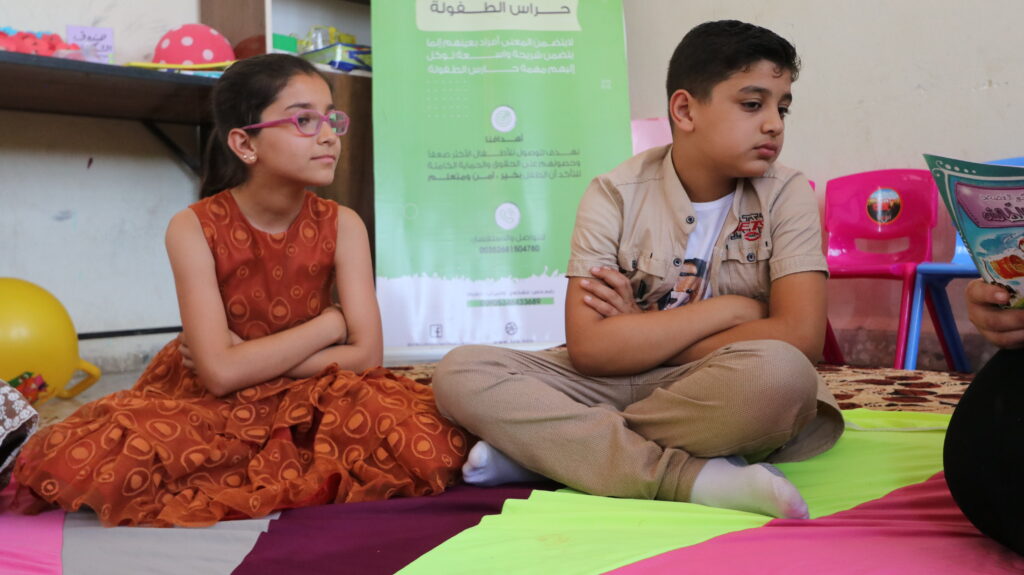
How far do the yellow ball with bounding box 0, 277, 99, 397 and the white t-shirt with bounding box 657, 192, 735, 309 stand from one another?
1634mm

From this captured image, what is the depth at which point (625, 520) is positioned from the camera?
0.97 metres

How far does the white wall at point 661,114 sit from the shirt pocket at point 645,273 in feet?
4.98

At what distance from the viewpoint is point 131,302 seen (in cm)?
303

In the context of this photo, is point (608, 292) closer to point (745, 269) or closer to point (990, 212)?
point (745, 269)

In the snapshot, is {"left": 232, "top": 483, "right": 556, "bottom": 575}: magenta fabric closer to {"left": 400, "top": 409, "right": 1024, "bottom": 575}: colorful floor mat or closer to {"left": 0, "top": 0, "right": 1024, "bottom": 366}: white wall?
{"left": 400, "top": 409, "right": 1024, "bottom": 575}: colorful floor mat

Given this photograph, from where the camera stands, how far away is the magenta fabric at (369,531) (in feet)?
2.92

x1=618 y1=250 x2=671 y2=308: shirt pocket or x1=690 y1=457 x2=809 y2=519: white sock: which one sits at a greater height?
x1=618 y1=250 x2=671 y2=308: shirt pocket

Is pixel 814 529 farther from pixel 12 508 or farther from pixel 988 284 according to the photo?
pixel 12 508

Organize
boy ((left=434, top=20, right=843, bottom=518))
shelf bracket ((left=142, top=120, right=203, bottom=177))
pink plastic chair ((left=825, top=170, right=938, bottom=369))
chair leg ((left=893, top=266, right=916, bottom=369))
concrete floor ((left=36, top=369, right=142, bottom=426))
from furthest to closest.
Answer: shelf bracket ((left=142, top=120, right=203, bottom=177)) → pink plastic chair ((left=825, top=170, right=938, bottom=369)) → chair leg ((left=893, top=266, right=916, bottom=369)) → concrete floor ((left=36, top=369, right=142, bottom=426)) → boy ((left=434, top=20, right=843, bottom=518))

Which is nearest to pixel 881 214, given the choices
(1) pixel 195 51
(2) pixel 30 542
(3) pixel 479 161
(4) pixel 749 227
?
(3) pixel 479 161

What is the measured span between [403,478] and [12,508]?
48 centimetres

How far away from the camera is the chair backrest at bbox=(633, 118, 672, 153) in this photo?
290 cm

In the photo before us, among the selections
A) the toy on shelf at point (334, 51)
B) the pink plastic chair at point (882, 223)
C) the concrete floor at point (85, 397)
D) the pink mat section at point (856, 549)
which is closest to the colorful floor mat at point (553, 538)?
the pink mat section at point (856, 549)

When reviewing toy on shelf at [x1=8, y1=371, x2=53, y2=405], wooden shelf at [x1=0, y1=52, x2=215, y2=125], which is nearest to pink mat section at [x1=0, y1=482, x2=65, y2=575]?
toy on shelf at [x1=8, y1=371, x2=53, y2=405]
